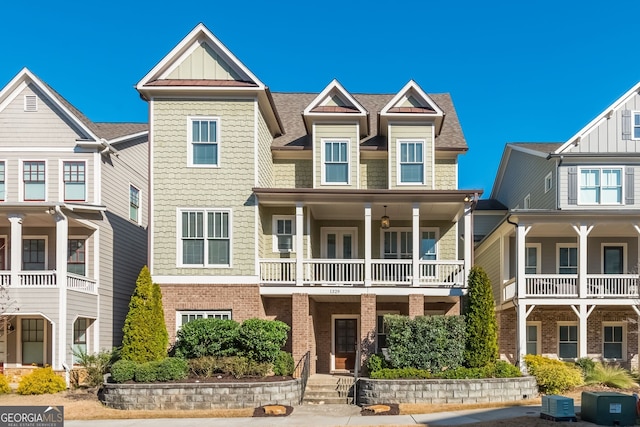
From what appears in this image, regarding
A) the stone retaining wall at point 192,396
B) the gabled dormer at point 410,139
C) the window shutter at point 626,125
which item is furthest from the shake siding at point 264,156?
the window shutter at point 626,125

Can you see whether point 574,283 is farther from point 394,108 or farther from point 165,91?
point 165,91

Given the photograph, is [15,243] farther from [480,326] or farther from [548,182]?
[548,182]

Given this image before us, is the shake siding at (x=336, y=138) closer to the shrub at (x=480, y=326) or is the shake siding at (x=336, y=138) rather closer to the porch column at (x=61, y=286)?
the shrub at (x=480, y=326)

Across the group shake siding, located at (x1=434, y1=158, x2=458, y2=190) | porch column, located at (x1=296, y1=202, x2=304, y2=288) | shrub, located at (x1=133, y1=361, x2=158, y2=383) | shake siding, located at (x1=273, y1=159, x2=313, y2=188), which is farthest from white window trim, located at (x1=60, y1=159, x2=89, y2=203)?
shake siding, located at (x1=434, y1=158, x2=458, y2=190)

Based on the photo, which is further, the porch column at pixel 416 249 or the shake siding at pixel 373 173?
the shake siding at pixel 373 173

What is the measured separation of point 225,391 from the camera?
1802cm

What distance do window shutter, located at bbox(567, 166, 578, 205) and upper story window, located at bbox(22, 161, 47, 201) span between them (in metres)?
20.3

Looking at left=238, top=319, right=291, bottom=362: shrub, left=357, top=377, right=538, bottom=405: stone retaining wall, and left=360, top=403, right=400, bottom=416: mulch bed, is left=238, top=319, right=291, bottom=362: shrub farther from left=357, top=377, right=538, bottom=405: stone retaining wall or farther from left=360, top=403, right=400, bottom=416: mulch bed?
left=360, top=403, right=400, bottom=416: mulch bed

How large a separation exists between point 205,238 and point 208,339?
3.63m

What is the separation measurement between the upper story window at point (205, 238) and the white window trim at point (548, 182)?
13.7 meters

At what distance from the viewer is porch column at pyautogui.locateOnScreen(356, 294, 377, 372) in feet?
70.9

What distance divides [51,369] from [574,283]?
1901cm

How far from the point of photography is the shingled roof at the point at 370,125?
2512cm

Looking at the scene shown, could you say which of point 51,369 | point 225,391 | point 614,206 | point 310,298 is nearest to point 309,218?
point 310,298
